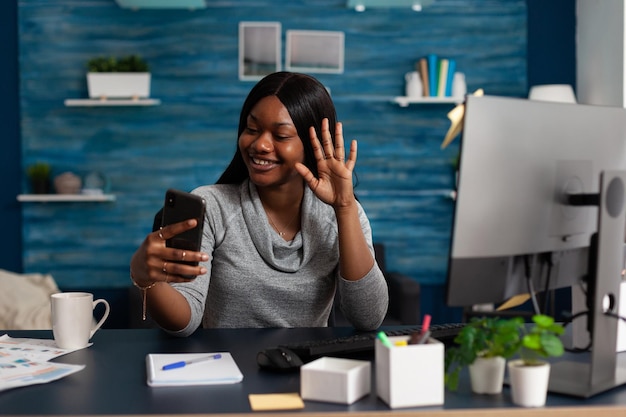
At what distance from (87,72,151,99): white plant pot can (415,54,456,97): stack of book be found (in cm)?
154

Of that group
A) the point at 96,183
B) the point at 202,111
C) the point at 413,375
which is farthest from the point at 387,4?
the point at 413,375

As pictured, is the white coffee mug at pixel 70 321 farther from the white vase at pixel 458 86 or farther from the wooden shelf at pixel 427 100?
the white vase at pixel 458 86

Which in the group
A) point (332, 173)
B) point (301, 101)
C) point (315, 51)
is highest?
point (315, 51)

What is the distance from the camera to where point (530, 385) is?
105cm

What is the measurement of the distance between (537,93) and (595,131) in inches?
115

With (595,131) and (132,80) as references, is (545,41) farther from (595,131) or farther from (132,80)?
(595,131)

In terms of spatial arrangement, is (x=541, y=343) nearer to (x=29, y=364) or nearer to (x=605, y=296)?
(x=605, y=296)

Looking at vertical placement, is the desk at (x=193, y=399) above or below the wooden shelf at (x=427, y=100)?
below

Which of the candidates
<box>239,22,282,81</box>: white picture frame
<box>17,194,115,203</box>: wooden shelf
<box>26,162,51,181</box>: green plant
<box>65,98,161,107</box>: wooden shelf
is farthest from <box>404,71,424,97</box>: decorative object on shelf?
<box>26,162,51,181</box>: green plant

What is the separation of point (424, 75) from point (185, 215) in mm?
3100

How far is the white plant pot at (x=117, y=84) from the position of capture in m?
4.12

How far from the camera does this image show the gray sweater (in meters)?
1.85

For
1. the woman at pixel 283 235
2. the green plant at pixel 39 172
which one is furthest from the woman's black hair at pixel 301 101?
the green plant at pixel 39 172

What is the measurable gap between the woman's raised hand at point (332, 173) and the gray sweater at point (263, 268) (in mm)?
193
